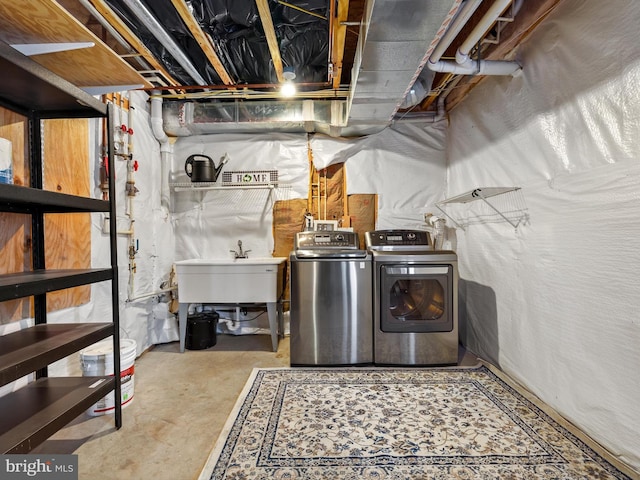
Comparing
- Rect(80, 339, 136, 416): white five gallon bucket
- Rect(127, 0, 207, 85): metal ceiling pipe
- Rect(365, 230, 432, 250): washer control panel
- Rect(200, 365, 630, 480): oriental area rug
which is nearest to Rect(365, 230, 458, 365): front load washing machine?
Rect(200, 365, 630, 480): oriental area rug

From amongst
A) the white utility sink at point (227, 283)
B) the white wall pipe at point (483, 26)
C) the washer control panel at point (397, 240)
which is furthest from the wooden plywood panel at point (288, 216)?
the white wall pipe at point (483, 26)

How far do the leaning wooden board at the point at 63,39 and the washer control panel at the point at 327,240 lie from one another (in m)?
1.57

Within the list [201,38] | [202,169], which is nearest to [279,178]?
[202,169]

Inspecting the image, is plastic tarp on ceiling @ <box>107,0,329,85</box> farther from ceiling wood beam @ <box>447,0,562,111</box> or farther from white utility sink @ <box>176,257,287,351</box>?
white utility sink @ <box>176,257,287,351</box>

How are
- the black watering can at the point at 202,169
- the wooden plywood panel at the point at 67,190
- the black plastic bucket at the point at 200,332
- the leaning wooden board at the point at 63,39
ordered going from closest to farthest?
the leaning wooden board at the point at 63,39, the wooden plywood panel at the point at 67,190, the black plastic bucket at the point at 200,332, the black watering can at the point at 202,169

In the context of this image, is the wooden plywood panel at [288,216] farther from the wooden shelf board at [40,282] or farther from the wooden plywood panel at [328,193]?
the wooden shelf board at [40,282]

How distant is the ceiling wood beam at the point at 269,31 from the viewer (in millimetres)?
1640

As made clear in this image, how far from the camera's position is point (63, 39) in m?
1.38

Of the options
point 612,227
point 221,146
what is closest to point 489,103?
point 612,227

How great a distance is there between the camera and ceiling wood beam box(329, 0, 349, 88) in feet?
5.51

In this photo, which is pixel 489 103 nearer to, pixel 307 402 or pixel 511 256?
pixel 511 256

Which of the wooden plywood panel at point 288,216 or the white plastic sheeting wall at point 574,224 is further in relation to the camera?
the wooden plywood panel at point 288,216

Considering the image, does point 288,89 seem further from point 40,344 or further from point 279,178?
point 40,344

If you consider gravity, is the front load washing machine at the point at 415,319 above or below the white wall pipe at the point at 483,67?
below
